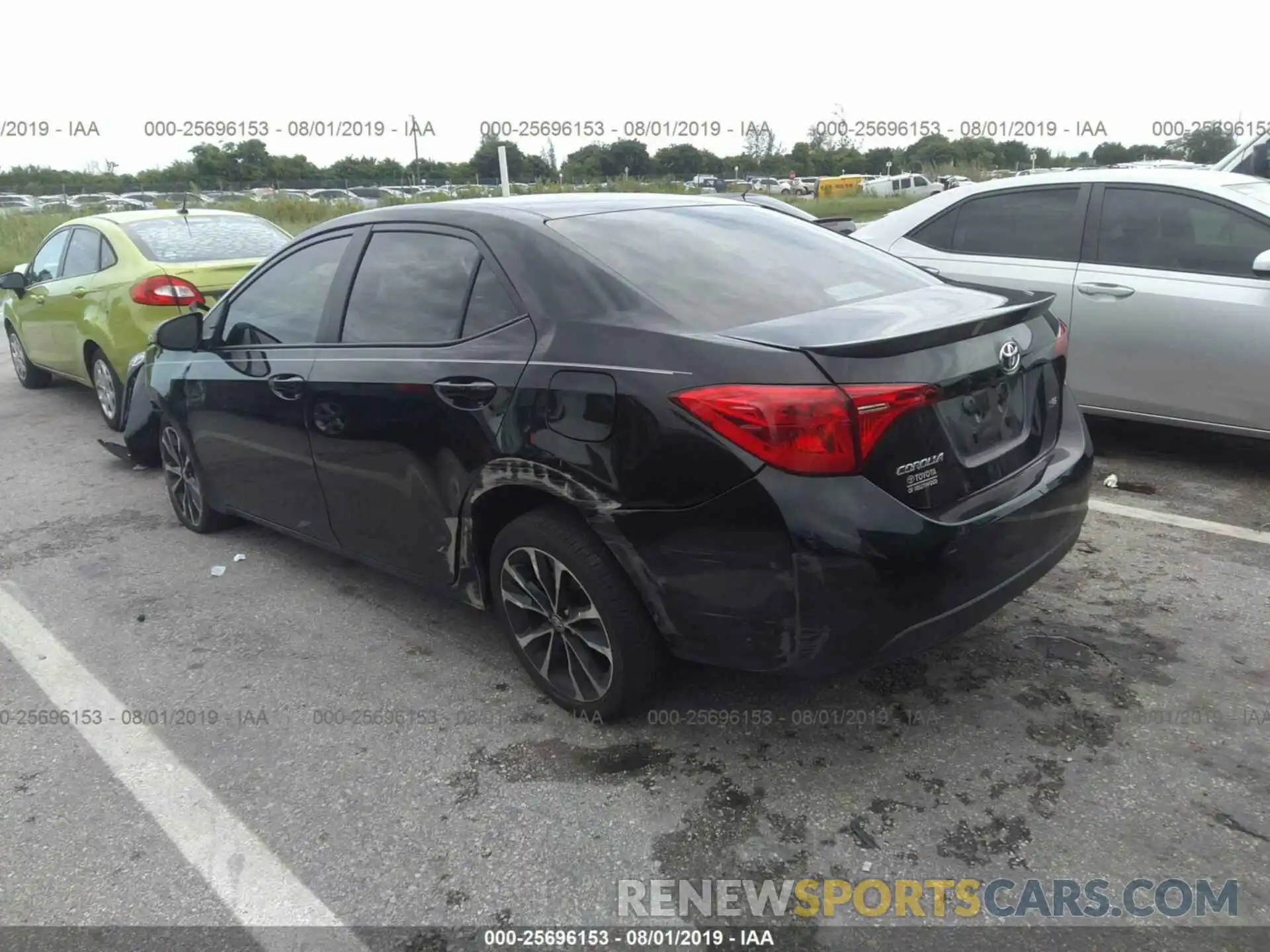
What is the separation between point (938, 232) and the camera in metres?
6.16

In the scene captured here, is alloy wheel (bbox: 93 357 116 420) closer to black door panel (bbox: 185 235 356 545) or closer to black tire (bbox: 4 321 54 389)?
black tire (bbox: 4 321 54 389)

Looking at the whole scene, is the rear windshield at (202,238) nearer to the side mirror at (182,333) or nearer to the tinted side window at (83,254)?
the tinted side window at (83,254)

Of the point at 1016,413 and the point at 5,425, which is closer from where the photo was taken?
the point at 1016,413

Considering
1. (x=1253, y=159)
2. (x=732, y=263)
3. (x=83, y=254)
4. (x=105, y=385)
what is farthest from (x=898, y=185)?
(x=732, y=263)

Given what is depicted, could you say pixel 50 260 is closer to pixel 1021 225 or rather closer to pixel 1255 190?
pixel 1021 225

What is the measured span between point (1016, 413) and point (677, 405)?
1.07 m

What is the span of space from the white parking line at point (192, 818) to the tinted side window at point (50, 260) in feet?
16.7

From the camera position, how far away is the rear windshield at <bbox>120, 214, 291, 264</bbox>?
6.96 meters

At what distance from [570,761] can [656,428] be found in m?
1.06

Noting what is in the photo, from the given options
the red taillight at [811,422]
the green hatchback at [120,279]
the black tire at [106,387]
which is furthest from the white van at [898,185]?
the red taillight at [811,422]

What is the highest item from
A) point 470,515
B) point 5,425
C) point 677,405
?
point 677,405

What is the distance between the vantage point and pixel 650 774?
2.91 metres

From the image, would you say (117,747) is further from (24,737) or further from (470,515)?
(470,515)

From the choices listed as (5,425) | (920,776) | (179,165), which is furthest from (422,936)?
(179,165)
